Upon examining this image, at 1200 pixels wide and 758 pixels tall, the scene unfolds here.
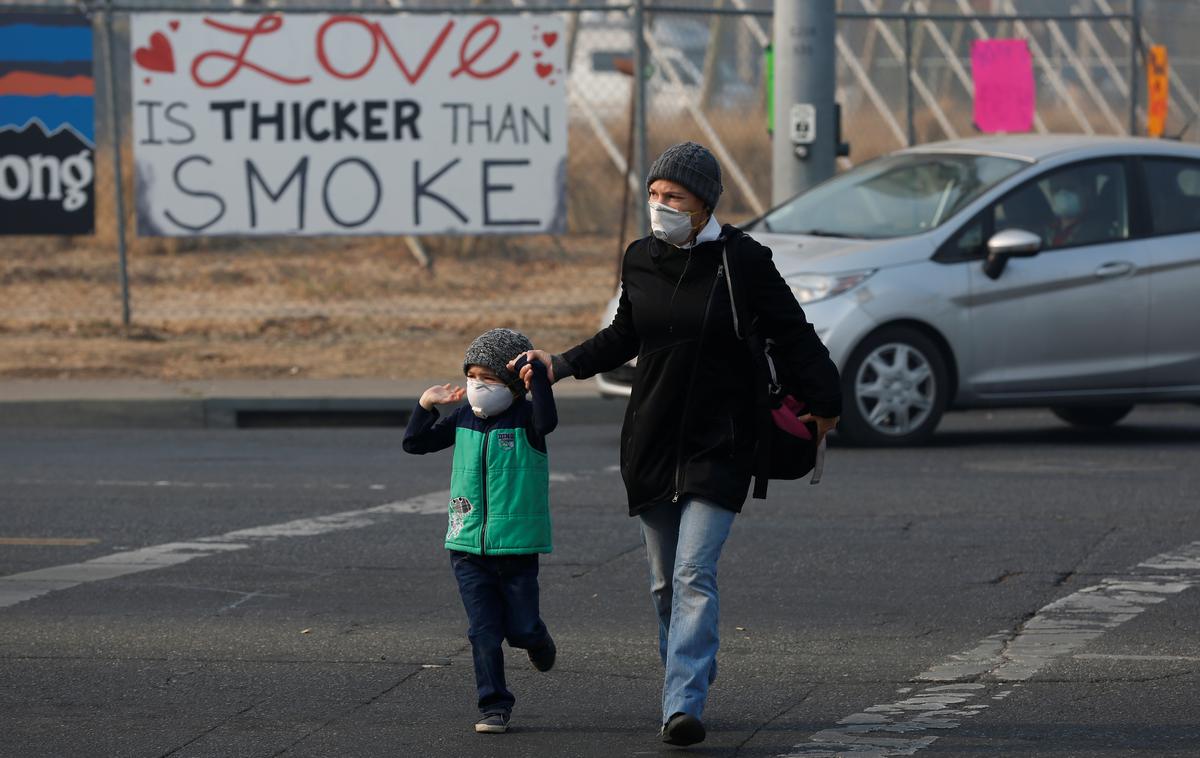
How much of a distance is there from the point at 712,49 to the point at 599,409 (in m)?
11.1

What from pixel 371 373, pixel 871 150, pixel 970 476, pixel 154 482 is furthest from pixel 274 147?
pixel 871 150

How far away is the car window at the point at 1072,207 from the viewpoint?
11.4 m

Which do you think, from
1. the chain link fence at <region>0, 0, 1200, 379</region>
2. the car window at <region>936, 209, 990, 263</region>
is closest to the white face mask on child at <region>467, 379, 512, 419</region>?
the car window at <region>936, 209, 990, 263</region>

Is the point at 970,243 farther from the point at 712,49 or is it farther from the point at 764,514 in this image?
the point at 712,49

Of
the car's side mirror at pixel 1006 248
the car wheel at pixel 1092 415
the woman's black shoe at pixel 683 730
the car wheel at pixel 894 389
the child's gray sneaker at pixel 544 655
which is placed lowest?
the woman's black shoe at pixel 683 730

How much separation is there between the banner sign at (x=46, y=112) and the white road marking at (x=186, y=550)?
292 inches

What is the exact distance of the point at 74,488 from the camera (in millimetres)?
10094

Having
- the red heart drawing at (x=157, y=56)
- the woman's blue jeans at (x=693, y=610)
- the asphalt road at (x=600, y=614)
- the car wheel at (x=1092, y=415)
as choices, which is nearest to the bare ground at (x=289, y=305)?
the red heart drawing at (x=157, y=56)

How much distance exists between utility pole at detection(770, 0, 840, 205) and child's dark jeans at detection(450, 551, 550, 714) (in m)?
9.31

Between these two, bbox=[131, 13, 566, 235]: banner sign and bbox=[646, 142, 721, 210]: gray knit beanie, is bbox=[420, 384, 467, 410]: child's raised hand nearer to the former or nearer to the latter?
bbox=[646, 142, 721, 210]: gray knit beanie

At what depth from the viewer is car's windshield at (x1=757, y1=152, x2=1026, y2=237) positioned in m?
11.5

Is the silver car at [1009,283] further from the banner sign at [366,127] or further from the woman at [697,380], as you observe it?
the woman at [697,380]

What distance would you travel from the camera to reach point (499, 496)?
534cm

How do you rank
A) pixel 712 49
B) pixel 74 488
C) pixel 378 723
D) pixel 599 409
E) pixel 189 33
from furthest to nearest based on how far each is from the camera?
pixel 712 49
pixel 189 33
pixel 599 409
pixel 74 488
pixel 378 723
